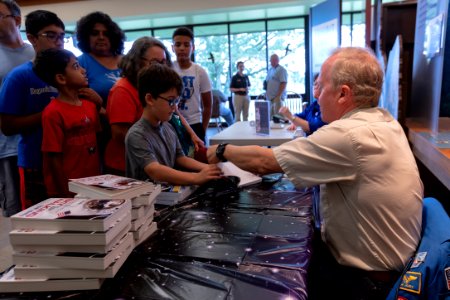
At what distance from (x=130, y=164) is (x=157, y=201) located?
281 mm

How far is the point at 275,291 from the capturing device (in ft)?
2.48

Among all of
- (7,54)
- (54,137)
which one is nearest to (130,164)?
(54,137)

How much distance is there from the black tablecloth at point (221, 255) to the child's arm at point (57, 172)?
0.65 m

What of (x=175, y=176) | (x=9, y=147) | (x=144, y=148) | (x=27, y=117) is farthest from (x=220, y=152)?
(x=9, y=147)

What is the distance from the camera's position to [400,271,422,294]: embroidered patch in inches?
33.2

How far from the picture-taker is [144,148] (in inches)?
59.3

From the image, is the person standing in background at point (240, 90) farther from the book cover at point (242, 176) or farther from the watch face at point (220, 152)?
the watch face at point (220, 152)

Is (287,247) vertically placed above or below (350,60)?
below

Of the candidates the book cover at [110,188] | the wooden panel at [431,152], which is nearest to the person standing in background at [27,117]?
the book cover at [110,188]

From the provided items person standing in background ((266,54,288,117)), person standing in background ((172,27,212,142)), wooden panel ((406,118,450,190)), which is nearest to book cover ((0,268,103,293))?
wooden panel ((406,118,450,190))

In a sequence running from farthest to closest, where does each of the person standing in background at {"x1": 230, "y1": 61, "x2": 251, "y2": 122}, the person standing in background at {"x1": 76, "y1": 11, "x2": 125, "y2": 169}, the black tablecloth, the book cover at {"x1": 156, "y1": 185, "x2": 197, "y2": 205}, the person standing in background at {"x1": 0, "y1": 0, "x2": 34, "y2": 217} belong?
the person standing in background at {"x1": 230, "y1": 61, "x2": 251, "y2": 122}
the person standing in background at {"x1": 76, "y1": 11, "x2": 125, "y2": 169}
the person standing in background at {"x1": 0, "y1": 0, "x2": 34, "y2": 217}
the book cover at {"x1": 156, "y1": 185, "x2": 197, "y2": 205}
the black tablecloth

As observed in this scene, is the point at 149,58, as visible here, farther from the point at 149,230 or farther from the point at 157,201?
the point at 149,230

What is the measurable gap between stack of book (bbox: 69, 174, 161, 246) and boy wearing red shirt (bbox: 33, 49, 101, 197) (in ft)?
2.16

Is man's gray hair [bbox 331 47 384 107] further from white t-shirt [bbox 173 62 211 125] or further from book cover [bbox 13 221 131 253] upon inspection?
white t-shirt [bbox 173 62 211 125]
